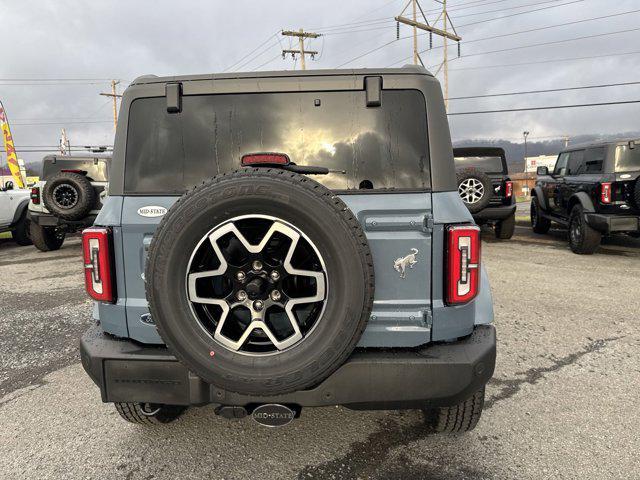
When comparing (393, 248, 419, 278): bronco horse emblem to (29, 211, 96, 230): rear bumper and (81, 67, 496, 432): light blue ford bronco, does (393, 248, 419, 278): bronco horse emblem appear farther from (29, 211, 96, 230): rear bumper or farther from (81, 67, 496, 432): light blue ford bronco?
(29, 211, 96, 230): rear bumper

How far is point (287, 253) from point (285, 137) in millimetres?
649

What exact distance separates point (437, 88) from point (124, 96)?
159 centimetres

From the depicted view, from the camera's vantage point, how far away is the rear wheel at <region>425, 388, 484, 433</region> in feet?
7.56

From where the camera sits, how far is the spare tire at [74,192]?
774 centimetres

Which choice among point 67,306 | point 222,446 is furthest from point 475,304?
point 67,306

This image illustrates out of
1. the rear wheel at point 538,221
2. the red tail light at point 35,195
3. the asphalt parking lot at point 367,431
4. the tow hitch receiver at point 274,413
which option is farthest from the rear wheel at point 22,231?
the rear wheel at point 538,221

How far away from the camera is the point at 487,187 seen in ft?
26.0

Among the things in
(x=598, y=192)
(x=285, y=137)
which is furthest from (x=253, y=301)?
(x=598, y=192)

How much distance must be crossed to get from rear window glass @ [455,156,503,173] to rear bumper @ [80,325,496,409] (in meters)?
7.95

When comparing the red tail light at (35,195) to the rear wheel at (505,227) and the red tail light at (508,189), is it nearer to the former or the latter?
the red tail light at (508,189)

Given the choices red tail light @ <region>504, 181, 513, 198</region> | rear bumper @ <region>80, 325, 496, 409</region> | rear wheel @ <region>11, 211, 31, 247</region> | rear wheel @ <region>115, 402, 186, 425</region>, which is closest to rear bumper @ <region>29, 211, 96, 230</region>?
rear wheel @ <region>11, 211, 31, 247</region>

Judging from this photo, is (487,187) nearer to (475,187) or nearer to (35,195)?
(475,187)

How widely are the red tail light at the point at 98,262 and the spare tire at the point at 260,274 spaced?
15.5 inches

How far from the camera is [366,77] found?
2.09 m
